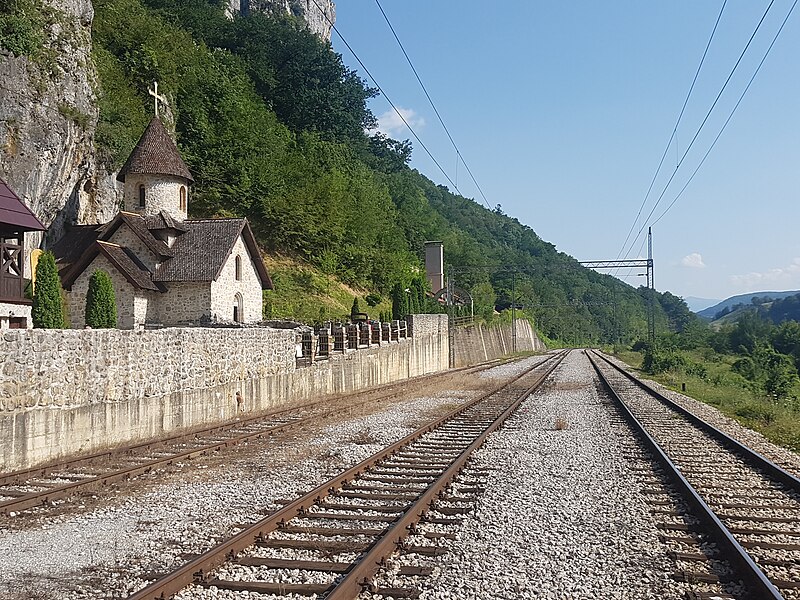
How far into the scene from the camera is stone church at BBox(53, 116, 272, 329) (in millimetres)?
32219

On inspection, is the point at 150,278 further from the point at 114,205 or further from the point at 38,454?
the point at 38,454

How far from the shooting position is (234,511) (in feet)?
27.8

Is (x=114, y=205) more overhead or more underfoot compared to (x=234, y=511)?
more overhead

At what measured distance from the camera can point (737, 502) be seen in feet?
30.0

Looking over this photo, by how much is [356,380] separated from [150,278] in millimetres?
10719

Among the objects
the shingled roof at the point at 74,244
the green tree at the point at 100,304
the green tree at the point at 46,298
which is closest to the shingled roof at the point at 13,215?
the green tree at the point at 46,298

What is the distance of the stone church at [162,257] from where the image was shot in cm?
3222

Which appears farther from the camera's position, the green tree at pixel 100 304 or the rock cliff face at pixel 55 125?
the rock cliff face at pixel 55 125

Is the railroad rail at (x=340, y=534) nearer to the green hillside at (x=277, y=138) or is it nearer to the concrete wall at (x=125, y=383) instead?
the concrete wall at (x=125, y=383)

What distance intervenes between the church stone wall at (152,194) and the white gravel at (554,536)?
28627 mm

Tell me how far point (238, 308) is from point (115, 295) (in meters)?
5.77

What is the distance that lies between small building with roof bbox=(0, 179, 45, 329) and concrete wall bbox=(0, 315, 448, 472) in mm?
7564

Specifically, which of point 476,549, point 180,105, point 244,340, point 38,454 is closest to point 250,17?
point 180,105

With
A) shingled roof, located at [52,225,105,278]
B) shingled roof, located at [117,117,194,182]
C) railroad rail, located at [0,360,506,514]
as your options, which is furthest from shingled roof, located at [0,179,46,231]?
shingled roof, located at [117,117,194,182]
